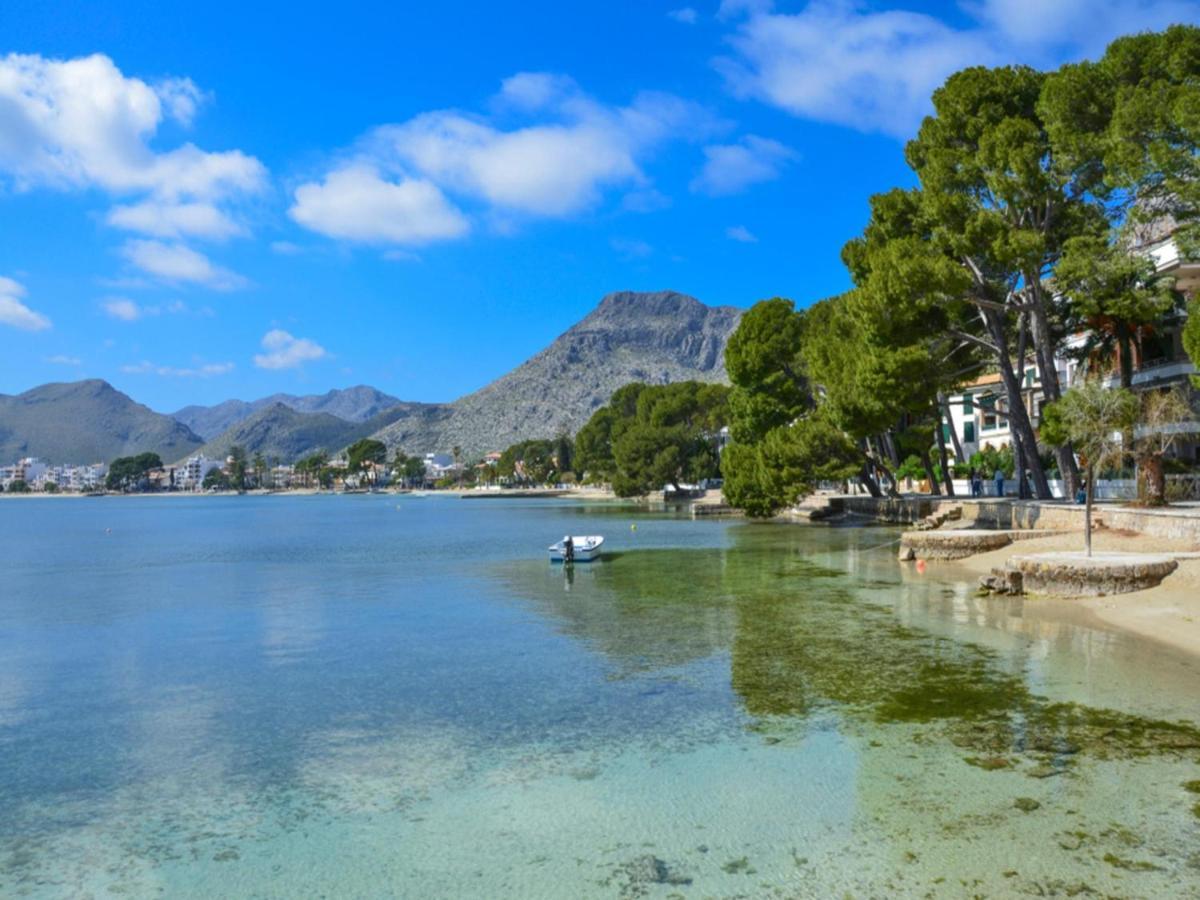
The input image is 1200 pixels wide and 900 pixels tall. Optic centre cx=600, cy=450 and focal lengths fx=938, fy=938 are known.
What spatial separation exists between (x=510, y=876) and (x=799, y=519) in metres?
54.1

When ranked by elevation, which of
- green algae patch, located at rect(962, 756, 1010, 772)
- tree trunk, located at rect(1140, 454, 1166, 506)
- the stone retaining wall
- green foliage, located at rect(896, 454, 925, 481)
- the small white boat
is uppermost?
green foliage, located at rect(896, 454, 925, 481)

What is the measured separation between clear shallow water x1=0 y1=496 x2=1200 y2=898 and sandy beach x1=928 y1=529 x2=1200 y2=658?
694 millimetres

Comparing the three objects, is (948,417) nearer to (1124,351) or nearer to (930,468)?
(930,468)

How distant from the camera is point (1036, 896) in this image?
6633mm

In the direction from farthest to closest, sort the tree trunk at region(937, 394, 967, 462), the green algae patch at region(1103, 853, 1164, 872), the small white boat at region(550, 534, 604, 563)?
the tree trunk at region(937, 394, 967, 462) < the small white boat at region(550, 534, 604, 563) < the green algae patch at region(1103, 853, 1164, 872)

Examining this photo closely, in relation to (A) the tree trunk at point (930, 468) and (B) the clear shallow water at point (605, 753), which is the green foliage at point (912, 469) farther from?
(B) the clear shallow water at point (605, 753)

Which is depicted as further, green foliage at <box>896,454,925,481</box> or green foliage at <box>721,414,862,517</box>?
green foliage at <box>896,454,925,481</box>

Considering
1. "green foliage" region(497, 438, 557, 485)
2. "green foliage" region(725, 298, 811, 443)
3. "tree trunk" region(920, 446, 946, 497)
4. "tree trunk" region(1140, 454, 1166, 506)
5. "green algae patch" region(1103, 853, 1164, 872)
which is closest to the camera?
"green algae patch" region(1103, 853, 1164, 872)

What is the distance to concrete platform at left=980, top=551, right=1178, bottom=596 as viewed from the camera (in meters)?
19.6

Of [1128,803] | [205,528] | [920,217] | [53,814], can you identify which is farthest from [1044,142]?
[205,528]

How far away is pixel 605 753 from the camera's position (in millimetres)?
10641

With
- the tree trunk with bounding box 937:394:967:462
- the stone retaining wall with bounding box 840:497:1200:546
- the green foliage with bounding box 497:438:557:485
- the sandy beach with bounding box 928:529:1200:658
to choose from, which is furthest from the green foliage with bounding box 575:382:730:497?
the sandy beach with bounding box 928:529:1200:658

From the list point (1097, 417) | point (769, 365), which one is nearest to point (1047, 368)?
point (1097, 417)

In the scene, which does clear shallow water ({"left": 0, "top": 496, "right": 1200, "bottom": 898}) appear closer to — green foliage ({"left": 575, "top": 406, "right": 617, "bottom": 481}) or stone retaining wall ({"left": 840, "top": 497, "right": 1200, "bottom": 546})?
stone retaining wall ({"left": 840, "top": 497, "right": 1200, "bottom": 546})
